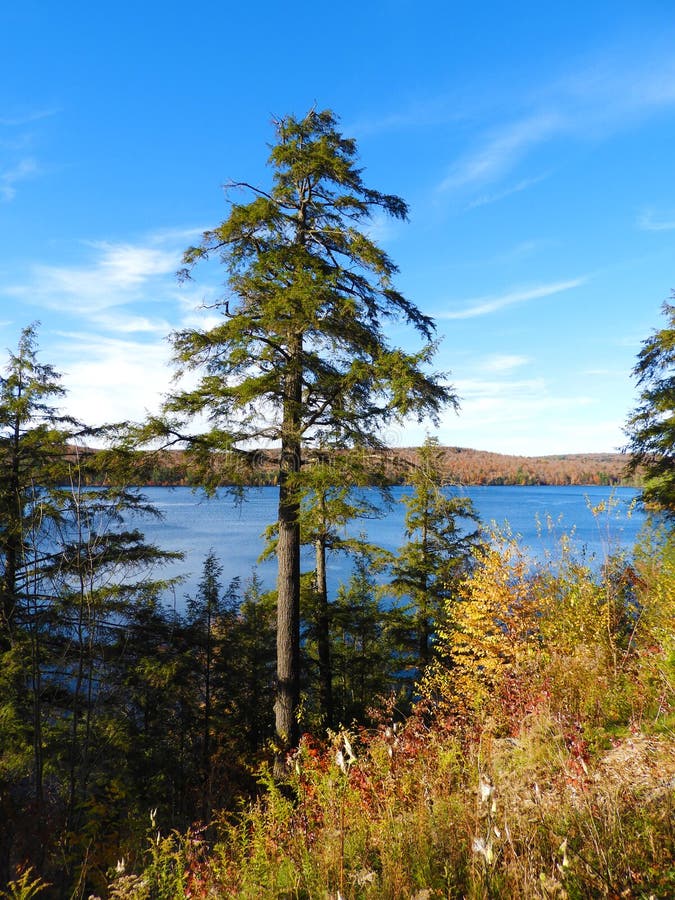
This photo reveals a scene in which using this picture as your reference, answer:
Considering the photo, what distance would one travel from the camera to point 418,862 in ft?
9.73

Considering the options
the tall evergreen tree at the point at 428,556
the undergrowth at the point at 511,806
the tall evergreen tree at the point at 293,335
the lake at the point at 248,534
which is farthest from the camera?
the lake at the point at 248,534

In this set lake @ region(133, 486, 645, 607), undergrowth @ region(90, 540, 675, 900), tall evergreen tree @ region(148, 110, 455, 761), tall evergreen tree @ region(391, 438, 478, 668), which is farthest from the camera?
lake @ region(133, 486, 645, 607)

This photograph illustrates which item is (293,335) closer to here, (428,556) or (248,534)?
(428,556)

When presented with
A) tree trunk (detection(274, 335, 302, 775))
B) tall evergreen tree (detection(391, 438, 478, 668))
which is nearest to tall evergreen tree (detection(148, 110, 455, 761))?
tree trunk (detection(274, 335, 302, 775))

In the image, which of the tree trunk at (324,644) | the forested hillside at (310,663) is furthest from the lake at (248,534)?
the forested hillside at (310,663)

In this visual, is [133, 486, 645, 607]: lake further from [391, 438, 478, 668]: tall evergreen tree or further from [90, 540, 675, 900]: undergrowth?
[90, 540, 675, 900]: undergrowth

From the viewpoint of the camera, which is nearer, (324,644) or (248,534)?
(324,644)

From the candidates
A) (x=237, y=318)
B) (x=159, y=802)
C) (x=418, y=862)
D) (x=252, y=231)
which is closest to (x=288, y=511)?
(x=237, y=318)

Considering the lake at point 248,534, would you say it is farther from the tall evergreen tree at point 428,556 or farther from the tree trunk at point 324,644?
the tree trunk at point 324,644

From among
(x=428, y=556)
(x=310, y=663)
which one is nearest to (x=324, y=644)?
(x=310, y=663)

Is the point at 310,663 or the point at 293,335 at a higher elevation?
the point at 293,335

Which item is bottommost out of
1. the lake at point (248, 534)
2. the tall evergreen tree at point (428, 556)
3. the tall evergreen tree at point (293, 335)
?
the lake at point (248, 534)

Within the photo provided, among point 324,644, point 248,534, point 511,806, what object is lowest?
point 248,534

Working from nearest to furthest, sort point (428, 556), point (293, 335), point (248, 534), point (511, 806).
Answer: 1. point (511, 806)
2. point (293, 335)
3. point (428, 556)
4. point (248, 534)
